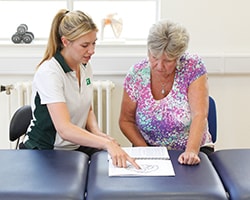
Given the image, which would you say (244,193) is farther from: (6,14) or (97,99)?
(6,14)

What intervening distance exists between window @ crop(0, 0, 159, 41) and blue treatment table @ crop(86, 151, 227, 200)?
67.1 inches

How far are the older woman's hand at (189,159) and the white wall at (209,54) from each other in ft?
4.37

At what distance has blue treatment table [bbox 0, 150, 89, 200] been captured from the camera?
132 centimetres

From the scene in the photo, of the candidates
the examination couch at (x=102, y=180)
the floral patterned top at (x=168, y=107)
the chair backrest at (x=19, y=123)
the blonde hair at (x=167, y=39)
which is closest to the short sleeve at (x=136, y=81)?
the floral patterned top at (x=168, y=107)

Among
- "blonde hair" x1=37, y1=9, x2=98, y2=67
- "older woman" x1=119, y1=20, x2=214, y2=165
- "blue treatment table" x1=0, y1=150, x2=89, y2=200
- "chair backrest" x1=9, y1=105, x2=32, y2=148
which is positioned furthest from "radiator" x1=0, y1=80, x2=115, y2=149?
"blue treatment table" x1=0, y1=150, x2=89, y2=200

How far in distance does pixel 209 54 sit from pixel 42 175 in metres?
1.78

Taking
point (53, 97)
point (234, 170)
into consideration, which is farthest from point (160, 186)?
point (53, 97)

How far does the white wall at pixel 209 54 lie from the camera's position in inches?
111

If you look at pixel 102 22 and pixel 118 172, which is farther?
pixel 102 22

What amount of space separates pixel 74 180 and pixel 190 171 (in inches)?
17.3

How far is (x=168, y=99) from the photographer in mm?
2008

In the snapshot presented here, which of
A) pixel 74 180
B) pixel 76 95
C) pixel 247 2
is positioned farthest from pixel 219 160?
pixel 247 2

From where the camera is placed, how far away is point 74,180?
1.42 meters

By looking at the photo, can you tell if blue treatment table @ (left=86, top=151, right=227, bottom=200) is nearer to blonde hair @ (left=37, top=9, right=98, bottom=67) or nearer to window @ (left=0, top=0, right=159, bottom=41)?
blonde hair @ (left=37, top=9, right=98, bottom=67)
